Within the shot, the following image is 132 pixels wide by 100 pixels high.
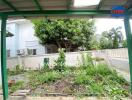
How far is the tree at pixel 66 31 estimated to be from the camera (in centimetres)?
1736

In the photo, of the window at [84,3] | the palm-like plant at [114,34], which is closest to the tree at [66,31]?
the palm-like plant at [114,34]

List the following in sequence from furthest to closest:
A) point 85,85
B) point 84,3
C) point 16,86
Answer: point 16,86
point 85,85
point 84,3

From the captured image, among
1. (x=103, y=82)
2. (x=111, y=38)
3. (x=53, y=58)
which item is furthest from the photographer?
(x=111, y=38)

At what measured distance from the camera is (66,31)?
57.3 ft

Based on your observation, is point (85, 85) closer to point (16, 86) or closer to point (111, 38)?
point (16, 86)

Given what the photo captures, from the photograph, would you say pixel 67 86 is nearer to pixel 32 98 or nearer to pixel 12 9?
pixel 32 98

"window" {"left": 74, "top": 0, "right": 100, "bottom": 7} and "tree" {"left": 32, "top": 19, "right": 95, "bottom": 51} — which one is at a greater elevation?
"tree" {"left": 32, "top": 19, "right": 95, "bottom": 51}

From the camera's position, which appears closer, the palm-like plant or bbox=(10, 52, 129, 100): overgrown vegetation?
bbox=(10, 52, 129, 100): overgrown vegetation

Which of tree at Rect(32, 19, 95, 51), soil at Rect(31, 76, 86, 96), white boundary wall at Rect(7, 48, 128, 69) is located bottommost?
soil at Rect(31, 76, 86, 96)

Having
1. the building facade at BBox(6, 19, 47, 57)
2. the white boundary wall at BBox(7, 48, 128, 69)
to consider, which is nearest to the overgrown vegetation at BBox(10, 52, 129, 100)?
the white boundary wall at BBox(7, 48, 128, 69)

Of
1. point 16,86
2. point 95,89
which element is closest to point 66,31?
point 16,86

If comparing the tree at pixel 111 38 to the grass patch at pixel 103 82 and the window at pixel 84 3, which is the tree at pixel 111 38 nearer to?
the grass patch at pixel 103 82

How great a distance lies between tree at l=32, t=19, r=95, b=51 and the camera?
17.4 metres

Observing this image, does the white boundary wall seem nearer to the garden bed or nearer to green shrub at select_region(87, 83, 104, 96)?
the garden bed
